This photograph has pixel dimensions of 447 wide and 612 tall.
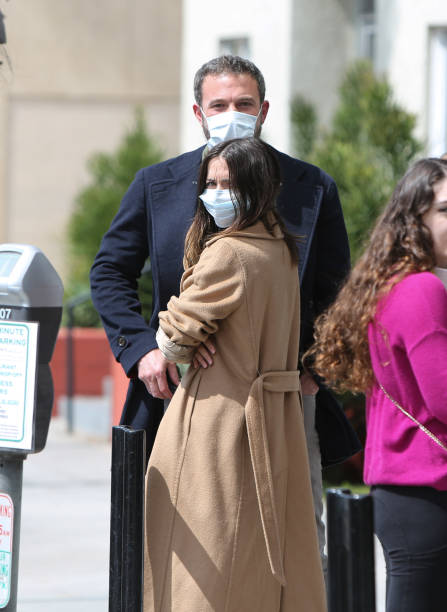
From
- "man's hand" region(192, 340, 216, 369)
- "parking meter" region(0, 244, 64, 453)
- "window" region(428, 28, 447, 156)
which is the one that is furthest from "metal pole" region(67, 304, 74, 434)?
"man's hand" region(192, 340, 216, 369)

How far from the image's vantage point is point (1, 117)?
66.0ft

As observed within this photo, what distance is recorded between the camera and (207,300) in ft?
10.3

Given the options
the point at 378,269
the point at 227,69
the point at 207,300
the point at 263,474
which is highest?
the point at 227,69

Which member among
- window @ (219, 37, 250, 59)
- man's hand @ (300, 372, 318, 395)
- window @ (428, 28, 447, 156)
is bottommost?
man's hand @ (300, 372, 318, 395)

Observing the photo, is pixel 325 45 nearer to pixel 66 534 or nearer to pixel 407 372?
pixel 66 534

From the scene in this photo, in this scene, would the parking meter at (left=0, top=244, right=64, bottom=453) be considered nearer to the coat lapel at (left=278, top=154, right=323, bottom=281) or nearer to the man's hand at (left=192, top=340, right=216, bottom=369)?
the man's hand at (left=192, top=340, right=216, bottom=369)

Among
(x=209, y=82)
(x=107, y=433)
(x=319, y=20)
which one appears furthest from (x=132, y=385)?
(x=319, y=20)

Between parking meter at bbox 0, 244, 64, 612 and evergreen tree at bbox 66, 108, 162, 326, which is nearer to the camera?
parking meter at bbox 0, 244, 64, 612

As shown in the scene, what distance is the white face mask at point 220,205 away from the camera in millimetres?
3219

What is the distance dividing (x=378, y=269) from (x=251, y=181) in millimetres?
444

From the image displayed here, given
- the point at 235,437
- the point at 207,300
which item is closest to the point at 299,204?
the point at 207,300

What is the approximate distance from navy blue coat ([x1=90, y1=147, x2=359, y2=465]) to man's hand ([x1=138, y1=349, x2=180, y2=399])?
125mm

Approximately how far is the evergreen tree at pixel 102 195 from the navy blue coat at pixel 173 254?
13.1m

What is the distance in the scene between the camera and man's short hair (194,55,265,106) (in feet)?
12.1
